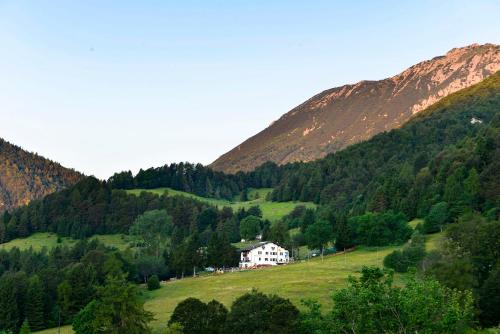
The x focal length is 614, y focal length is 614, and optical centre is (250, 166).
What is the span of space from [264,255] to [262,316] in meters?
81.1

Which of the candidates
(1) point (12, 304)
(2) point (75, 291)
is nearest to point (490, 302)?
(2) point (75, 291)

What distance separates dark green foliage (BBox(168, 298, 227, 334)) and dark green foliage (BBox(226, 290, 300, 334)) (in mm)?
3381

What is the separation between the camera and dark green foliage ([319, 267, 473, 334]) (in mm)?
33812

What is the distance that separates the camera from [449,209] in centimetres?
12550

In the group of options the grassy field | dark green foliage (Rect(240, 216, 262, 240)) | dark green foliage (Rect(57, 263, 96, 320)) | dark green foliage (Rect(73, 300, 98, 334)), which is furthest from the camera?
the grassy field

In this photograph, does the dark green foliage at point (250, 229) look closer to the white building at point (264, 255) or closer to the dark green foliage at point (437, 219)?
the white building at point (264, 255)

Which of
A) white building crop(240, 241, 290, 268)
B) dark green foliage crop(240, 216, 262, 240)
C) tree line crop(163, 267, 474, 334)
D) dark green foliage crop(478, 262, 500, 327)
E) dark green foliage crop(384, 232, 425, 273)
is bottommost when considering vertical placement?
dark green foliage crop(478, 262, 500, 327)

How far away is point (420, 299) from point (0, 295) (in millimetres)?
85027

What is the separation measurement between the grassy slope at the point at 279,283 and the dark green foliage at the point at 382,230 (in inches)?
84.0

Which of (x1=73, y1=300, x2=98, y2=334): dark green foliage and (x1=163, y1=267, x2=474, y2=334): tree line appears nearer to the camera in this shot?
(x1=163, y1=267, x2=474, y2=334): tree line

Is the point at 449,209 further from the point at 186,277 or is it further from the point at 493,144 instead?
the point at 186,277

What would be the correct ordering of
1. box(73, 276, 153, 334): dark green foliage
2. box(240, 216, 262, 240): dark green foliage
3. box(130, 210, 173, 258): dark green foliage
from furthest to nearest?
box(240, 216, 262, 240): dark green foliage, box(130, 210, 173, 258): dark green foliage, box(73, 276, 153, 334): dark green foliage

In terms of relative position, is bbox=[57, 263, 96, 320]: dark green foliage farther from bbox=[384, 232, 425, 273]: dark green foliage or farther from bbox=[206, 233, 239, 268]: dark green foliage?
bbox=[384, 232, 425, 273]: dark green foliage

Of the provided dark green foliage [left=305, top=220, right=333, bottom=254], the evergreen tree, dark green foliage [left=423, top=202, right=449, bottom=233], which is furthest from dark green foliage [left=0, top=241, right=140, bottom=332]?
dark green foliage [left=423, top=202, right=449, bottom=233]
